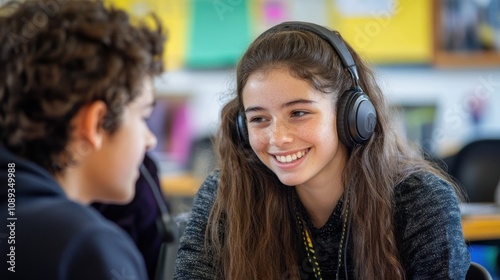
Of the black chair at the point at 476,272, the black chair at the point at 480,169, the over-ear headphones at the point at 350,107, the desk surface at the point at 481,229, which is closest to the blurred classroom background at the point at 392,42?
the black chair at the point at 480,169

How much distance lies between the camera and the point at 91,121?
0.85m

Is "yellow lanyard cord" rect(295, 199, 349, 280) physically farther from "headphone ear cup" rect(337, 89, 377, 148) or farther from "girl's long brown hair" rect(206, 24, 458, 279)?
"headphone ear cup" rect(337, 89, 377, 148)

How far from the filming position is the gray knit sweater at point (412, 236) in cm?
127

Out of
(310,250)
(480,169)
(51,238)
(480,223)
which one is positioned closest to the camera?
(51,238)

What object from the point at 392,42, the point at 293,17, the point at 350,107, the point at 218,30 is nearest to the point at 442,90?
the point at 392,42

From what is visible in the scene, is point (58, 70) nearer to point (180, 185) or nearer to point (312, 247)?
point (312, 247)

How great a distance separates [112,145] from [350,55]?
628mm

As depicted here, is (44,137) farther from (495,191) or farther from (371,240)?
(495,191)

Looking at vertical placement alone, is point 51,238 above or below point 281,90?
below

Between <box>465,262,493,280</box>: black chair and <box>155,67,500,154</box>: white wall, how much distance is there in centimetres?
290

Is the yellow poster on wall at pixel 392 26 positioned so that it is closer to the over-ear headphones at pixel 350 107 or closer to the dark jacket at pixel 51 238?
the over-ear headphones at pixel 350 107

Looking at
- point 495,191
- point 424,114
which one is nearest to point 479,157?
point 495,191

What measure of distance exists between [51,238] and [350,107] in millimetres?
684

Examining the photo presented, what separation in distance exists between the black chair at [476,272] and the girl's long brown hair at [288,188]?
0.12 metres
